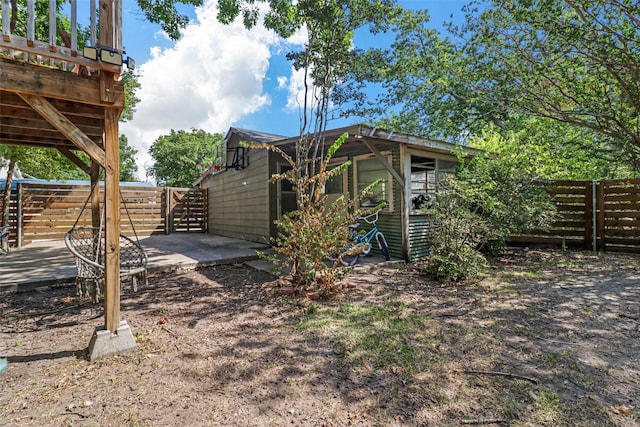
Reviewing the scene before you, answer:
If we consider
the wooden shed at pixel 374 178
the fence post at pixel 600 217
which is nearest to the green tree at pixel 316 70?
the wooden shed at pixel 374 178

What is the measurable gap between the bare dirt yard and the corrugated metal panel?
192 cm

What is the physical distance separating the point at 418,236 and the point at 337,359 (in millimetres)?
4445

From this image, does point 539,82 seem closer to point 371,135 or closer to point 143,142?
point 371,135

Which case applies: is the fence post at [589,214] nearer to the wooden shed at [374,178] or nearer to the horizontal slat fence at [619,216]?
the horizontal slat fence at [619,216]

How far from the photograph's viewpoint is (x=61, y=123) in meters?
2.35

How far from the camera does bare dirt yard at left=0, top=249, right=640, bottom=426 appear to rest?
1858mm

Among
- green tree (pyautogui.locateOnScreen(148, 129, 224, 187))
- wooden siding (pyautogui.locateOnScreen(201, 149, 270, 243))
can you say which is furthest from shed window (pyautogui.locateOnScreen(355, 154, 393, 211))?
green tree (pyautogui.locateOnScreen(148, 129, 224, 187))

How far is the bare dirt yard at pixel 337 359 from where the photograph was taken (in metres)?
1.86

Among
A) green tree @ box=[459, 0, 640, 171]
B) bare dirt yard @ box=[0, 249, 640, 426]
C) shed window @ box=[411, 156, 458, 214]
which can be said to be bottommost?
bare dirt yard @ box=[0, 249, 640, 426]

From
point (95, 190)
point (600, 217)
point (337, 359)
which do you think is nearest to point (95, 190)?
point (95, 190)

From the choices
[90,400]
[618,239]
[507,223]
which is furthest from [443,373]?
[618,239]

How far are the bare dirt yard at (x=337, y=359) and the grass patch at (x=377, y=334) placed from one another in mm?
17

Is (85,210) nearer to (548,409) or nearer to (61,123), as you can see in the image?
(61,123)

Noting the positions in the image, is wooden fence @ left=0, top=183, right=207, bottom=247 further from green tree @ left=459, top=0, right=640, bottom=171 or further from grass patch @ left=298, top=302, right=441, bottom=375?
green tree @ left=459, top=0, right=640, bottom=171
